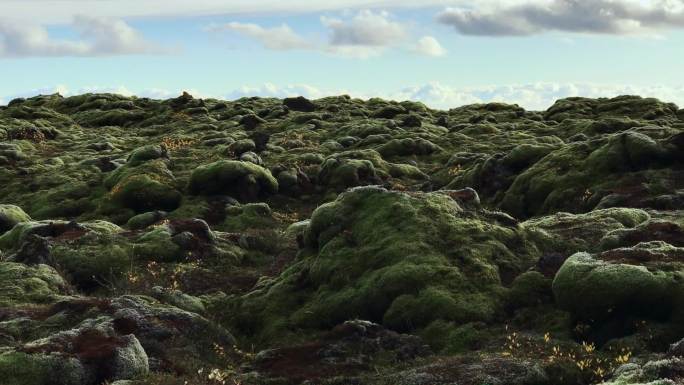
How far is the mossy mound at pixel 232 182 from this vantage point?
195 feet

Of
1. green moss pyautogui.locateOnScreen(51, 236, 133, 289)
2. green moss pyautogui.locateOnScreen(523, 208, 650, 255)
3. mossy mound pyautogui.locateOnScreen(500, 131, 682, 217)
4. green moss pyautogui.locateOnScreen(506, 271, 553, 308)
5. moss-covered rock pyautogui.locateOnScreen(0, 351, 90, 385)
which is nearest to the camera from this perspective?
moss-covered rock pyautogui.locateOnScreen(0, 351, 90, 385)

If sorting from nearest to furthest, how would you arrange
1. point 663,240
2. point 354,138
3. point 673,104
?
point 663,240, point 354,138, point 673,104

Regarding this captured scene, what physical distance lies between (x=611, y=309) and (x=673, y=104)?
114 metres

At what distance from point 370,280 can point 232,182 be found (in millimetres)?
34737

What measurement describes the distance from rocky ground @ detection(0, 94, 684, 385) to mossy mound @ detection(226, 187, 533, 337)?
87mm

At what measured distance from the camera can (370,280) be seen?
89.7 ft

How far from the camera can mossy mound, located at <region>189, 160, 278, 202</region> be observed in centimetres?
5931

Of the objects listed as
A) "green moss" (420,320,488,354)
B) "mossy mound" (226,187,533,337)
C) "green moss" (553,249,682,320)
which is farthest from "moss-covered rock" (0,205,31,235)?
"green moss" (553,249,682,320)

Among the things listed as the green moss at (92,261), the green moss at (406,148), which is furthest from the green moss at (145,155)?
the green moss at (92,261)

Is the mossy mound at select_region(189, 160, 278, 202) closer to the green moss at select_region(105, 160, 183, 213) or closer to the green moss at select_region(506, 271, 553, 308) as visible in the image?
the green moss at select_region(105, 160, 183, 213)

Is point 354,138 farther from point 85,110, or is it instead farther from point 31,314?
point 85,110

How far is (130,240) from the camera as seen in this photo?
38.8 metres

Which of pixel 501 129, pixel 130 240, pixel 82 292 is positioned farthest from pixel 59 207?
pixel 501 129

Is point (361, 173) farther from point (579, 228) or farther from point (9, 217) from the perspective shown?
point (579, 228)
